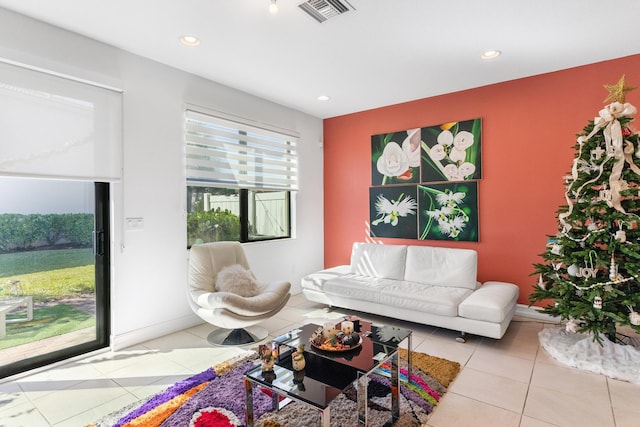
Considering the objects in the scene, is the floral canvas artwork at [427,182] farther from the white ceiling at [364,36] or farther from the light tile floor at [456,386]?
the light tile floor at [456,386]

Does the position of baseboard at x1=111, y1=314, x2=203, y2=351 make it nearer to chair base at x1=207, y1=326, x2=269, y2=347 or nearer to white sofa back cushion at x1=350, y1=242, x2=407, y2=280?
chair base at x1=207, y1=326, x2=269, y2=347

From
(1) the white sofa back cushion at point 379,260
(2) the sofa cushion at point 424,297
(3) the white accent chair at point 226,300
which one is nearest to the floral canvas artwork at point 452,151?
(1) the white sofa back cushion at point 379,260

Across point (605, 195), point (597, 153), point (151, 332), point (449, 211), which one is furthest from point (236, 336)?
point (597, 153)

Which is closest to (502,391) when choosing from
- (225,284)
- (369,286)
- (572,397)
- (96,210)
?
(572,397)

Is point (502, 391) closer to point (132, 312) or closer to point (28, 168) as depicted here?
point (132, 312)

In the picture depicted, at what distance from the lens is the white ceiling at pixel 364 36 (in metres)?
2.54

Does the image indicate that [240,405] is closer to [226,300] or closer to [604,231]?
[226,300]

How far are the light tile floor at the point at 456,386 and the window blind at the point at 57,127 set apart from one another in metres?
1.61

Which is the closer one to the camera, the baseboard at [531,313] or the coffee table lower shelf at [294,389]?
the coffee table lower shelf at [294,389]

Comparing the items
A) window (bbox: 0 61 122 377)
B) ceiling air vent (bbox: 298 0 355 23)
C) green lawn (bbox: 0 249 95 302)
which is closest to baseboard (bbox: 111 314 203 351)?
window (bbox: 0 61 122 377)

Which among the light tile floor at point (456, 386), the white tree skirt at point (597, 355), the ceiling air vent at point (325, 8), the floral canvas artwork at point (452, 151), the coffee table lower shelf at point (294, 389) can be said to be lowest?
the light tile floor at point (456, 386)

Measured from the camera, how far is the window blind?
8.37ft

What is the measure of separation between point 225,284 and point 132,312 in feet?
2.97

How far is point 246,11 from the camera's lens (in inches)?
102
